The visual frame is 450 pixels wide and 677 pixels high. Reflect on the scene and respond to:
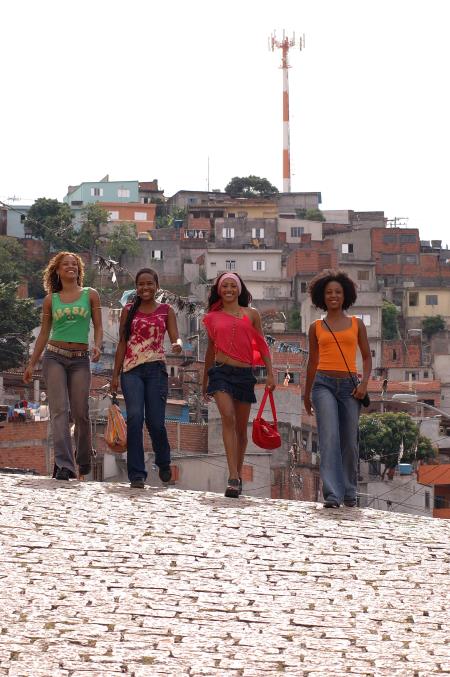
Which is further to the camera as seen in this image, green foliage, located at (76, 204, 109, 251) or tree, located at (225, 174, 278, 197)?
tree, located at (225, 174, 278, 197)

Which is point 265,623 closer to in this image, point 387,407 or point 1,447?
point 1,447

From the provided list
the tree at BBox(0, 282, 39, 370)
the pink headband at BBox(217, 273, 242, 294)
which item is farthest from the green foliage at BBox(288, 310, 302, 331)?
the pink headband at BBox(217, 273, 242, 294)

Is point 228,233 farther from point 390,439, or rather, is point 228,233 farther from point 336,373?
point 336,373

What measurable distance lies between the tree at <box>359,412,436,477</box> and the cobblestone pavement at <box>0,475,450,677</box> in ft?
175

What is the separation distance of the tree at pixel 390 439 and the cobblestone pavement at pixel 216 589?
53.4 meters

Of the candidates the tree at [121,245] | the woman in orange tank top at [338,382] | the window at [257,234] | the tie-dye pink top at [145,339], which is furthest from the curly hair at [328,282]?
the window at [257,234]

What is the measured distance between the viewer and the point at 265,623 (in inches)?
340

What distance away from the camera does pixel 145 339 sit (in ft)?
44.2

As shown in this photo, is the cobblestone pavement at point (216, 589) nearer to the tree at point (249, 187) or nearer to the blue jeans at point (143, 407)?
the blue jeans at point (143, 407)

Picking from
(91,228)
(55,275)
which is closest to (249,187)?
(91,228)

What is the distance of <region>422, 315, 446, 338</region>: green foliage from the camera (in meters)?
91.2

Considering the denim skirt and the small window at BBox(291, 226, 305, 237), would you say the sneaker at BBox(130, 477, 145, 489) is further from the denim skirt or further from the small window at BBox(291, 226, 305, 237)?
the small window at BBox(291, 226, 305, 237)

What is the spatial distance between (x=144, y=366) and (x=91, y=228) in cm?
8614

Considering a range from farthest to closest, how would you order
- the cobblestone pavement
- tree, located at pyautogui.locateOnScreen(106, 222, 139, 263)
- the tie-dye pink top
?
tree, located at pyautogui.locateOnScreen(106, 222, 139, 263) → the tie-dye pink top → the cobblestone pavement
